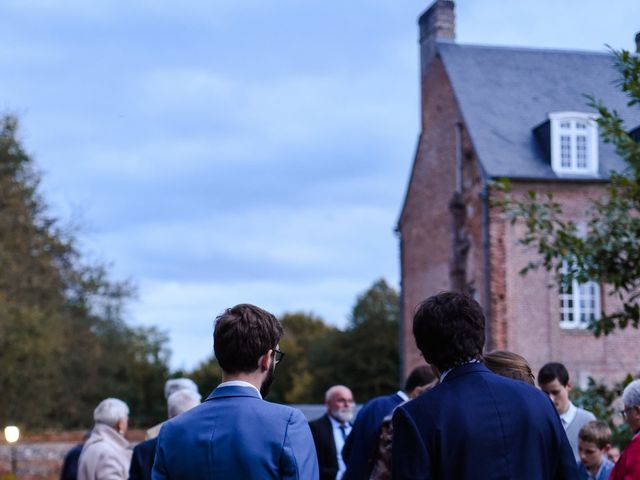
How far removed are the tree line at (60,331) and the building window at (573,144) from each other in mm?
16574

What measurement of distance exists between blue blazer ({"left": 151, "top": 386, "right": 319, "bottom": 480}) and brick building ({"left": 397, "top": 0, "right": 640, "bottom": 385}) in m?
26.4

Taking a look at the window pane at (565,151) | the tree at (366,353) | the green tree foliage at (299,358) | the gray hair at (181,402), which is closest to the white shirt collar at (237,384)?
the gray hair at (181,402)

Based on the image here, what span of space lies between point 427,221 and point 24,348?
43.3 ft

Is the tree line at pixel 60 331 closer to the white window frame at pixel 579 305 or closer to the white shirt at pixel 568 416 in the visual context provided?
the white window frame at pixel 579 305

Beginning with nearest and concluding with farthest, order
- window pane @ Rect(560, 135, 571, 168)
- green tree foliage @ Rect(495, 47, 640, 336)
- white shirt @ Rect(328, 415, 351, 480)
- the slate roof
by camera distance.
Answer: green tree foliage @ Rect(495, 47, 640, 336) → white shirt @ Rect(328, 415, 351, 480) → the slate roof → window pane @ Rect(560, 135, 571, 168)

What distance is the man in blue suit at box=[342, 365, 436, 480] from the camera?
8367 mm

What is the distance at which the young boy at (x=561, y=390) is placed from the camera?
8.01 meters

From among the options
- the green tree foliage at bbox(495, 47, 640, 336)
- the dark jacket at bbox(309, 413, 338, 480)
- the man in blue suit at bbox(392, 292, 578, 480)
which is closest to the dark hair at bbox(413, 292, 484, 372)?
the man in blue suit at bbox(392, 292, 578, 480)

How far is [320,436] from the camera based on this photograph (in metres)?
11.6

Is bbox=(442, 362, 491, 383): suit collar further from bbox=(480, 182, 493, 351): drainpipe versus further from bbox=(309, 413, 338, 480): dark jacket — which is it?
bbox=(480, 182, 493, 351): drainpipe

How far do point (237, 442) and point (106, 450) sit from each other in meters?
4.43

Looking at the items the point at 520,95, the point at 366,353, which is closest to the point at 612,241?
the point at 520,95

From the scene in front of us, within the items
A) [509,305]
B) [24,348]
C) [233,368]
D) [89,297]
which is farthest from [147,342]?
[233,368]

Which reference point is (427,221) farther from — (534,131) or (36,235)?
(36,235)
